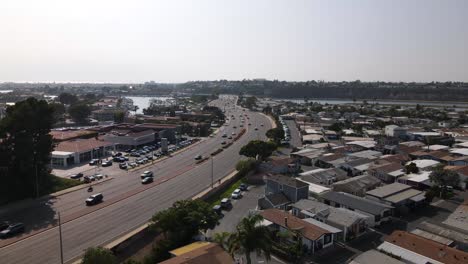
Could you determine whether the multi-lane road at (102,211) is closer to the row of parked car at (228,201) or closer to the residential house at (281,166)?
the row of parked car at (228,201)

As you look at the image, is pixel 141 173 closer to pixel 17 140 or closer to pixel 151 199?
pixel 151 199

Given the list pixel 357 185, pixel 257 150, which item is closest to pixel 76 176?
pixel 257 150

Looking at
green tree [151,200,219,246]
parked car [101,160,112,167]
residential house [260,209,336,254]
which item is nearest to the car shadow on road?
green tree [151,200,219,246]


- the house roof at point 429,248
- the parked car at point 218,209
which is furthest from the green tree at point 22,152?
the house roof at point 429,248

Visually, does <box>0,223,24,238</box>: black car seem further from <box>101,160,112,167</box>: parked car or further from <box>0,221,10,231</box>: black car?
<box>101,160,112,167</box>: parked car

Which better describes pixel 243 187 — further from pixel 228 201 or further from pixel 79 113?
pixel 79 113

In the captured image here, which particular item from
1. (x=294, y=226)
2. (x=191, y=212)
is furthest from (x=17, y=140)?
(x=294, y=226)

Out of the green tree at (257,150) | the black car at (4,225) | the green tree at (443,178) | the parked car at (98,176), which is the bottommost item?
the parked car at (98,176)
